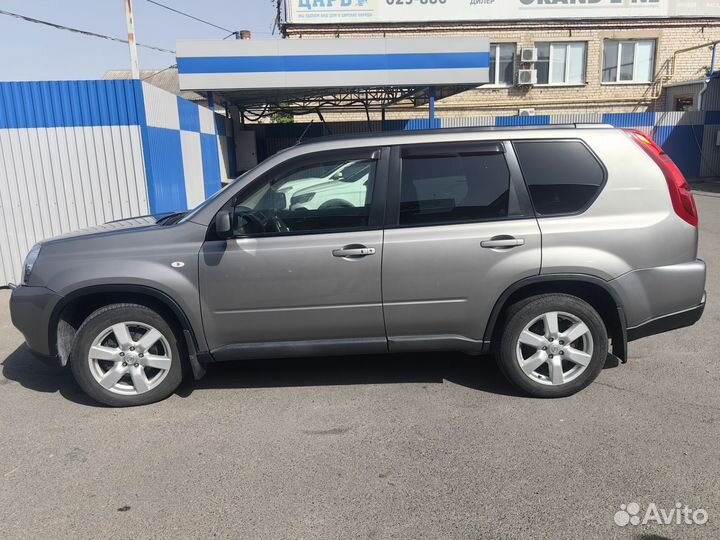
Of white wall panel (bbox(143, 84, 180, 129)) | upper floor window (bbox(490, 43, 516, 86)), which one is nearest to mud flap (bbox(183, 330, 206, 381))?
white wall panel (bbox(143, 84, 180, 129))

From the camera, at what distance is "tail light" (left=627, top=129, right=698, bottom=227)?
152 inches

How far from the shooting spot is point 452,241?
3.77m

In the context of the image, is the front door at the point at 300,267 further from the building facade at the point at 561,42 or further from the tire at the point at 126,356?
the building facade at the point at 561,42

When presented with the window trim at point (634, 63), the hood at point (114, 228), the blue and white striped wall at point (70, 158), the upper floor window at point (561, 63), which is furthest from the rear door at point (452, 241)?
the window trim at point (634, 63)

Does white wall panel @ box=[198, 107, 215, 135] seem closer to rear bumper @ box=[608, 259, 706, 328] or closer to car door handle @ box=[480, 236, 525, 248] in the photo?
car door handle @ box=[480, 236, 525, 248]

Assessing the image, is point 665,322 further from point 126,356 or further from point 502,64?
point 502,64

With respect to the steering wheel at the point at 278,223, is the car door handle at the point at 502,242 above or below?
below

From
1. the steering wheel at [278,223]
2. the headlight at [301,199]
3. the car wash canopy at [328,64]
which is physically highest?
the car wash canopy at [328,64]

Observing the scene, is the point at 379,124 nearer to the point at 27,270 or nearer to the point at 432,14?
the point at 432,14

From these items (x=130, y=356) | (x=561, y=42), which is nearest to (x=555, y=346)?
(x=130, y=356)

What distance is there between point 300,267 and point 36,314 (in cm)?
187

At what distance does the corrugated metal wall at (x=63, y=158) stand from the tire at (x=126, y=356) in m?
4.40

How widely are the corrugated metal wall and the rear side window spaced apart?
5739mm

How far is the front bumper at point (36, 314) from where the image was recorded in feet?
12.8
